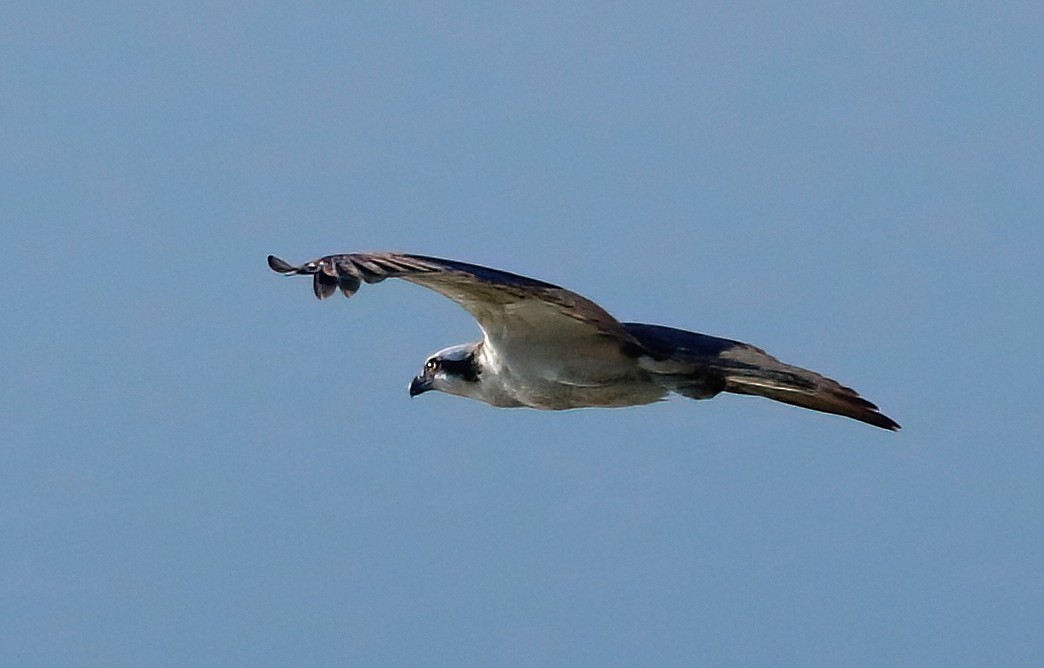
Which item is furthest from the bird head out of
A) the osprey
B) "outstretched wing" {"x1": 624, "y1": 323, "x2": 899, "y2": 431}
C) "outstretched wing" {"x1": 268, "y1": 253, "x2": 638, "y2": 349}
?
"outstretched wing" {"x1": 624, "y1": 323, "x2": 899, "y2": 431}

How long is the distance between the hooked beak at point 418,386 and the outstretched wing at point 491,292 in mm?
1158

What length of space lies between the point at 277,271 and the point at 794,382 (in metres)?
3.05

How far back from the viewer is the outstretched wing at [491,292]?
449 inches

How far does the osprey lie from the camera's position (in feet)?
41.4

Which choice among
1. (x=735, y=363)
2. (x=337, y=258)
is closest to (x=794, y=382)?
(x=735, y=363)

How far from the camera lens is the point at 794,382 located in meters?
13.1

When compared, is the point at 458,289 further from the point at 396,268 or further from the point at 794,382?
the point at 794,382

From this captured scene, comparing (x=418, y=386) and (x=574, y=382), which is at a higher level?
(x=418, y=386)

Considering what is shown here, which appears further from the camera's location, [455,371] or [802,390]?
[455,371]

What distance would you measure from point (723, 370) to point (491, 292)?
58.7 inches

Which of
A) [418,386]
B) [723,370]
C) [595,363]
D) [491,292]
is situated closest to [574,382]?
[595,363]

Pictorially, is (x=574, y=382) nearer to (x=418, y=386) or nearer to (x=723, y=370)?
(x=723, y=370)

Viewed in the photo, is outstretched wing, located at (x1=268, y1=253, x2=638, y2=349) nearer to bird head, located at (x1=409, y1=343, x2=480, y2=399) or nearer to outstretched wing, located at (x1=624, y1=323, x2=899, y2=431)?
outstretched wing, located at (x1=624, y1=323, x2=899, y2=431)

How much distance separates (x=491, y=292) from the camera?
40.4ft
